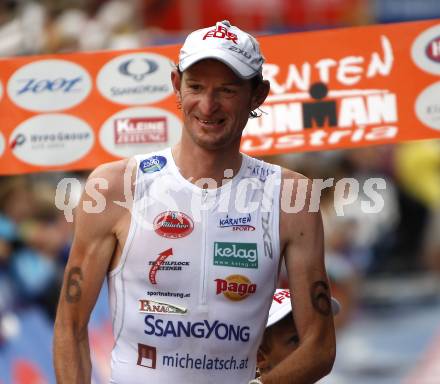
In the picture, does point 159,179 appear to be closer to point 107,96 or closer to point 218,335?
point 218,335

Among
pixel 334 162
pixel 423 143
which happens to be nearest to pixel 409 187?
pixel 423 143

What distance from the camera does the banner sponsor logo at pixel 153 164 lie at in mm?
5152

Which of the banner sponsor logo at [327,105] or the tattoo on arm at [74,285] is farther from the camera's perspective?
the banner sponsor logo at [327,105]

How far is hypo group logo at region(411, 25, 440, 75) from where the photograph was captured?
6176 mm

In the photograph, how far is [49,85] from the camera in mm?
6250

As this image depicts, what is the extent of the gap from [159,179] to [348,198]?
1.85 m

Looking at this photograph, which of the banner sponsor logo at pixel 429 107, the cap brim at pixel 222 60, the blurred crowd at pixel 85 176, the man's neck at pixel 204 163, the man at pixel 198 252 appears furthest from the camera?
the blurred crowd at pixel 85 176

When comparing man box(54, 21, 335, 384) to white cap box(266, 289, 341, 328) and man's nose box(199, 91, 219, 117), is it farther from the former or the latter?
white cap box(266, 289, 341, 328)

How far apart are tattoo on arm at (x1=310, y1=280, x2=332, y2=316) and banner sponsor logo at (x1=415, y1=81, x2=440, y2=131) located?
129cm

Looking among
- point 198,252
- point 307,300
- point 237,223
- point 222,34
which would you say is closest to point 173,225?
point 198,252


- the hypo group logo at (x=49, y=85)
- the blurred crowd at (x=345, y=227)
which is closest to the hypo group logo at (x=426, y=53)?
the hypo group logo at (x=49, y=85)

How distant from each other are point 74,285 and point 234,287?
62 cm

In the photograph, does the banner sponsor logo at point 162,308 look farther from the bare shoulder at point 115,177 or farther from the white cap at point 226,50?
the white cap at point 226,50

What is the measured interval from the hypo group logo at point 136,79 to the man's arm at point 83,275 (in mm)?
1204
